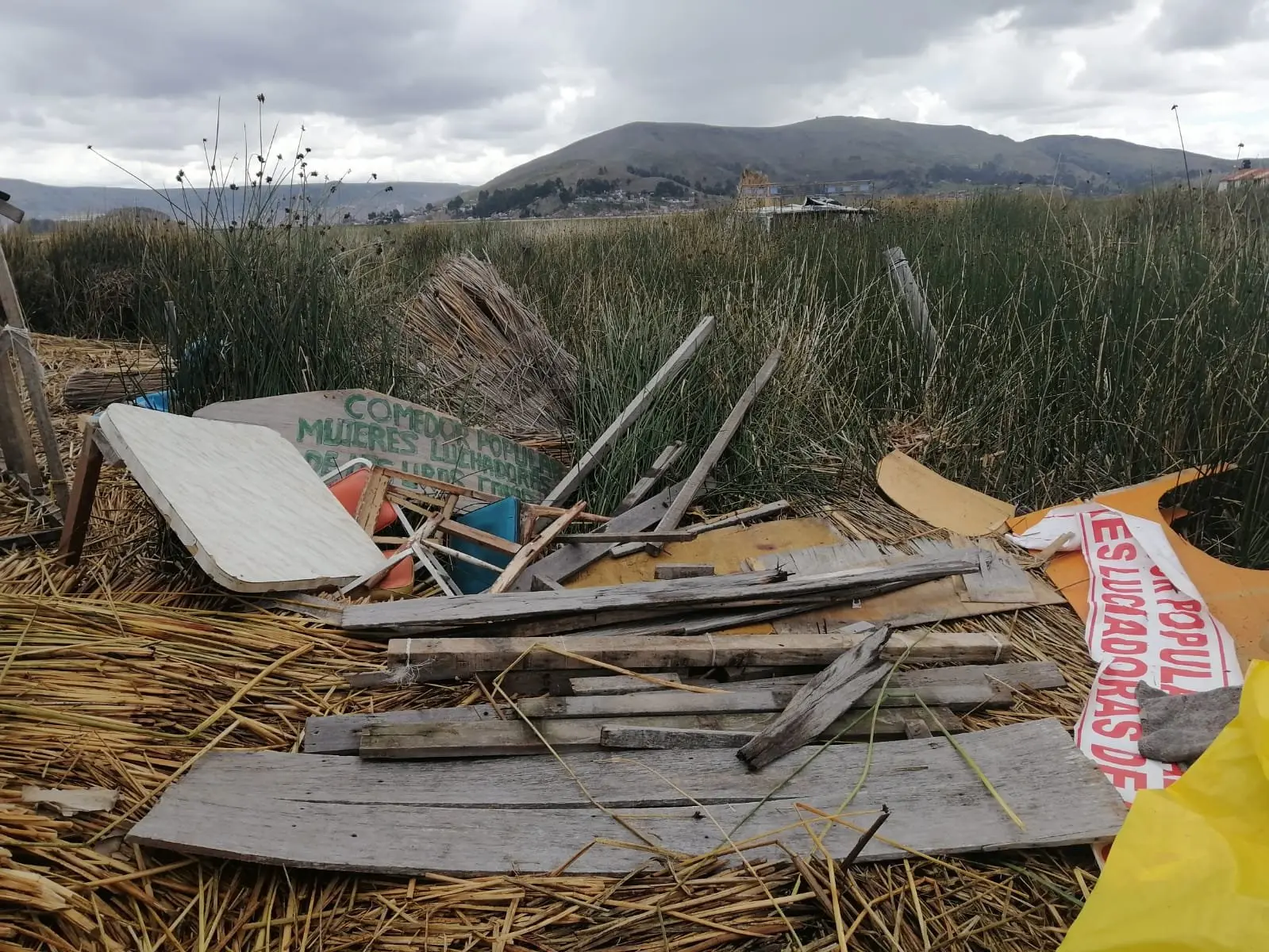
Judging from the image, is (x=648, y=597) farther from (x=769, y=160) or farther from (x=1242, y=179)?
(x=769, y=160)

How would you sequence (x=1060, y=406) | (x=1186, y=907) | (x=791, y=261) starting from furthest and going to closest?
(x=791, y=261)
(x=1060, y=406)
(x=1186, y=907)

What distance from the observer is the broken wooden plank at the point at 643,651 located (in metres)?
2.39

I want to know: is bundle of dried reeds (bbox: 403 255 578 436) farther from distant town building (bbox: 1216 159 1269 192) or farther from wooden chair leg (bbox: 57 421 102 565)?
distant town building (bbox: 1216 159 1269 192)

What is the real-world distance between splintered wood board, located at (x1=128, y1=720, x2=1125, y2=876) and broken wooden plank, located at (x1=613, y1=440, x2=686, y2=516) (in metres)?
2.15

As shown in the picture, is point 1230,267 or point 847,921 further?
point 1230,267

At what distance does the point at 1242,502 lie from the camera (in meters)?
3.58

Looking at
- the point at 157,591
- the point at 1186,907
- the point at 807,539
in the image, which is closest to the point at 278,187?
the point at 157,591

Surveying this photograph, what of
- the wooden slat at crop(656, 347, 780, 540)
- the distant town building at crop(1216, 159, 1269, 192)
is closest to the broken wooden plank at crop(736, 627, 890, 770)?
the wooden slat at crop(656, 347, 780, 540)

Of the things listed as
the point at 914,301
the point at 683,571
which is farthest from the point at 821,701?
the point at 914,301

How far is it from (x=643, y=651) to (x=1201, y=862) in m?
1.45

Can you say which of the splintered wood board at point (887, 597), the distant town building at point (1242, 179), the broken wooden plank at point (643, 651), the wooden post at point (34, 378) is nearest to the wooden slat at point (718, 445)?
the splintered wood board at point (887, 597)

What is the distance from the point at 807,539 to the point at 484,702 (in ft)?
6.21

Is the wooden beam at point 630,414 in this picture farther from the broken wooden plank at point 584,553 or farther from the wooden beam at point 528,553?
the wooden beam at point 528,553

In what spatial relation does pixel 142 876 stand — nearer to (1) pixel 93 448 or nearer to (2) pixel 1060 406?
(1) pixel 93 448
